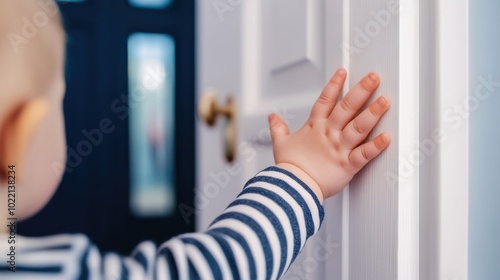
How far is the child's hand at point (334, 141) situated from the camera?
474 mm

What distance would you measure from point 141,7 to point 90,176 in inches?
28.0

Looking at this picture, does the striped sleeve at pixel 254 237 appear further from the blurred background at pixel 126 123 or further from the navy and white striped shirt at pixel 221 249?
the blurred background at pixel 126 123

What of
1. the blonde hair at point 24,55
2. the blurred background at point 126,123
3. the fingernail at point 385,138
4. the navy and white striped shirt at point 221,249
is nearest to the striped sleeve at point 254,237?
the navy and white striped shirt at point 221,249

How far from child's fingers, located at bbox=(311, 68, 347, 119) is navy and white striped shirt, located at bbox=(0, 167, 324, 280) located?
0.08 m

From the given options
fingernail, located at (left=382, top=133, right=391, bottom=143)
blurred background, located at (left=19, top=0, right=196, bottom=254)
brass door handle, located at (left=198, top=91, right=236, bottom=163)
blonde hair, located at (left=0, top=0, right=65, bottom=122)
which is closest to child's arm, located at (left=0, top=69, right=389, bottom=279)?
fingernail, located at (left=382, top=133, right=391, bottom=143)

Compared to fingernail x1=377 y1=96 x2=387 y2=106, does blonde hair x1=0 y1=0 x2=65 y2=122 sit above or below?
above

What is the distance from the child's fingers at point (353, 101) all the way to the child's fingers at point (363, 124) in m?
0.01

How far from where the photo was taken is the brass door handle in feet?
2.72

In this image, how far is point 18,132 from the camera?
0.49 meters

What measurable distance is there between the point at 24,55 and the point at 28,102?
0.18ft

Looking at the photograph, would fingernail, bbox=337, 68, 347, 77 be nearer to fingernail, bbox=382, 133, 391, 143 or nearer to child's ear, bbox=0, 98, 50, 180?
fingernail, bbox=382, 133, 391, 143

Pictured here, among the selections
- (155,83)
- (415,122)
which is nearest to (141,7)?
(155,83)

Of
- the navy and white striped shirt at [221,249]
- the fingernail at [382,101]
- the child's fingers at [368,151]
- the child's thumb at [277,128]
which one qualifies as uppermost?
the fingernail at [382,101]

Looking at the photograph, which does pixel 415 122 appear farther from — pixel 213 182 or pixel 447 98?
pixel 213 182
